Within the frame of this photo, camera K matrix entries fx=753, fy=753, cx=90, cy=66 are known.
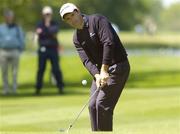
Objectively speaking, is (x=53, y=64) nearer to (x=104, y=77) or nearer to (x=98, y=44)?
(x=98, y=44)

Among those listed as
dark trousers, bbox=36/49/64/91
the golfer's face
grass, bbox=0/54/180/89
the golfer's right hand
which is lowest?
grass, bbox=0/54/180/89

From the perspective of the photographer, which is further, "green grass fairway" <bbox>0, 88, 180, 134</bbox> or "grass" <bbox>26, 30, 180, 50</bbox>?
"grass" <bbox>26, 30, 180, 50</bbox>

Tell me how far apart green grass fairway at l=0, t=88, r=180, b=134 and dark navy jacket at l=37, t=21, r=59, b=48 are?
5.05ft

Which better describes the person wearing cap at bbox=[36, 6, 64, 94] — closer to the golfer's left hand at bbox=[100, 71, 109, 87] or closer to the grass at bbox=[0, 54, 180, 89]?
the grass at bbox=[0, 54, 180, 89]

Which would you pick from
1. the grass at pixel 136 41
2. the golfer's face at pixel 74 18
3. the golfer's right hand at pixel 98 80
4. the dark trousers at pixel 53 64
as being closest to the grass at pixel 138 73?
the dark trousers at pixel 53 64

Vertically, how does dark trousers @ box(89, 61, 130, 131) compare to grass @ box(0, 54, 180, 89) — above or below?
above

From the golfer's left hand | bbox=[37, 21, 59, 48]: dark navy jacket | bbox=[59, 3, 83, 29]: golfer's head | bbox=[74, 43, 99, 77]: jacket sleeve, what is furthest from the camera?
bbox=[37, 21, 59, 48]: dark navy jacket

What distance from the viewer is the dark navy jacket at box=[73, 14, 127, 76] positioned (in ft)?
30.8

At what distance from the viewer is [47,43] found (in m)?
20.5

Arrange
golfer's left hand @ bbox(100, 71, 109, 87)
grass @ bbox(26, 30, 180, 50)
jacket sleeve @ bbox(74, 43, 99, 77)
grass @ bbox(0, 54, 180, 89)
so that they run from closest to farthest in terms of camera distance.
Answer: golfer's left hand @ bbox(100, 71, 109, 87), jacket sleeve @ bbox(74, 43, 99, 77), grass @ bbox(0, 54, 180, 89), grass @ bbox(26, 30, 180, 50)

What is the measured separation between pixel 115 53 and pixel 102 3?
9524 centimetres

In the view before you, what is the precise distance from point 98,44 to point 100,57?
0.23 meters

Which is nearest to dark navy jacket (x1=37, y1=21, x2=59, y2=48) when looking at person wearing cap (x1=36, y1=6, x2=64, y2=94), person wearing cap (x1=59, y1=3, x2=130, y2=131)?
person wearing cap (x1=36, y1=6, x2=64, y2=94)

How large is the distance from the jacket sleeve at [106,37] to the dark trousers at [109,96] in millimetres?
333
